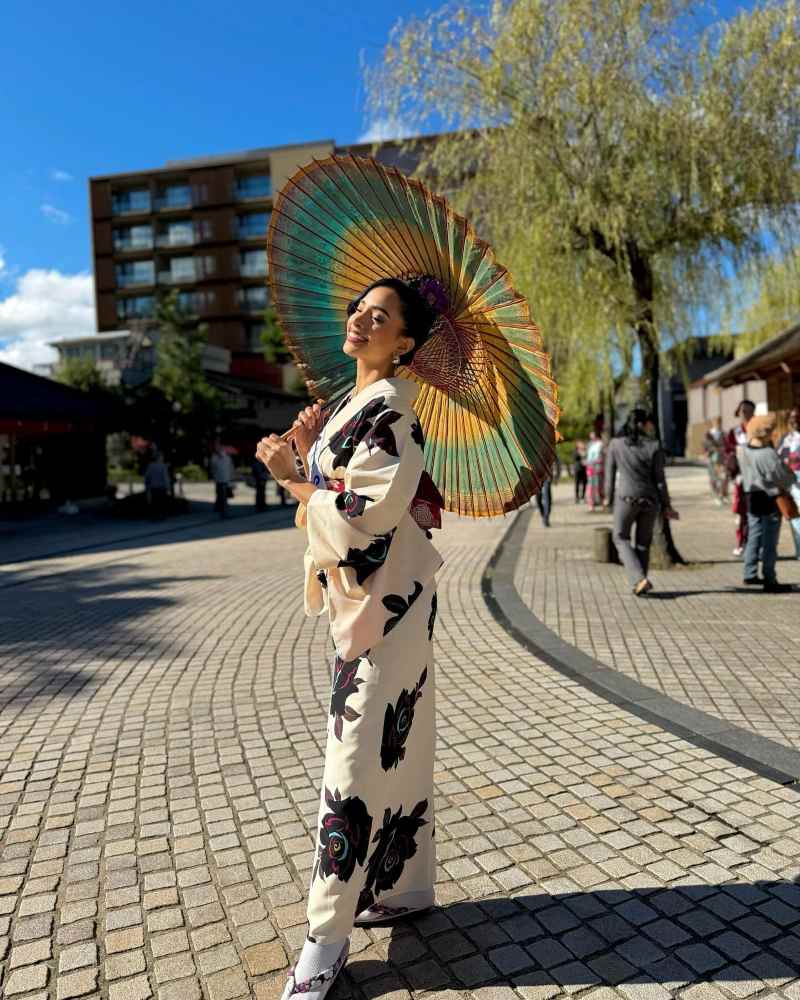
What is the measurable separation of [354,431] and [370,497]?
21cm

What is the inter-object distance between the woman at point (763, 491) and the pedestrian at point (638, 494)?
0.77 meters

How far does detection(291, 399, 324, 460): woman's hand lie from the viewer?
235 cm

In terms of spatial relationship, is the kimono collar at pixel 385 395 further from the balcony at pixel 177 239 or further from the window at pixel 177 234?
the window at pixel 177 234

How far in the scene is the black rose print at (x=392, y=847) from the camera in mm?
2150

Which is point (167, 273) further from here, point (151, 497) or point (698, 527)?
point (698, 527)

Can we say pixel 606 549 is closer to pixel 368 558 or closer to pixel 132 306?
pixel 368 558

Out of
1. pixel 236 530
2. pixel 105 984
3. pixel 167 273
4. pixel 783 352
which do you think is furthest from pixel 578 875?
pixel 167 273

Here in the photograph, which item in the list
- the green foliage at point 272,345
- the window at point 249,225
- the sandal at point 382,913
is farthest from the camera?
the window at point 249,225

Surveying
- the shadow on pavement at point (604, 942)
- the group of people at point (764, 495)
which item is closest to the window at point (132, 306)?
the group of people at point (764, 495)

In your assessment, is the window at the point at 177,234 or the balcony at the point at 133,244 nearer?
the window at the point at 177,234

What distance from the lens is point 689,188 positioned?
27.5 feet

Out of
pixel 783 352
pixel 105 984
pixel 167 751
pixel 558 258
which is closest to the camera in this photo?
pixel 105 984

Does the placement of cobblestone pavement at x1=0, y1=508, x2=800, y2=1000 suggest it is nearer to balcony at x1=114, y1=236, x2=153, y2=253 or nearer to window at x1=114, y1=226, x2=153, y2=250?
balcony at x1=114, y1=236, x2=153, y2=253

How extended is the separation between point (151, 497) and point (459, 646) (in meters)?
14.2
